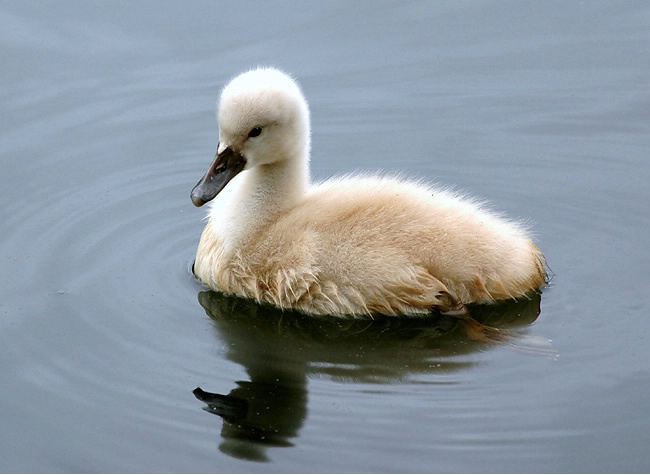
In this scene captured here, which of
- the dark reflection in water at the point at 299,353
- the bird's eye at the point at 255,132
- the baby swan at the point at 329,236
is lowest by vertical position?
the dark reflection in water at the point at 299,353

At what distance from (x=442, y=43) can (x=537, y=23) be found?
0.76m

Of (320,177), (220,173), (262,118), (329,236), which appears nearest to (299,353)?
(329,236)

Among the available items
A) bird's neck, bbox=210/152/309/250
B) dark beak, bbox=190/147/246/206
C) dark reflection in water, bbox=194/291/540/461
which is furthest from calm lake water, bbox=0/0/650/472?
dark beak, bbox=190/147/246/206

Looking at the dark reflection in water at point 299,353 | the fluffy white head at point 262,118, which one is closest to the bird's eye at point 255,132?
the fluffy white head at point 262,118

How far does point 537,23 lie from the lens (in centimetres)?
938

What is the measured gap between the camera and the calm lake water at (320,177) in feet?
17.4

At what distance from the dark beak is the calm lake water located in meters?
0.56

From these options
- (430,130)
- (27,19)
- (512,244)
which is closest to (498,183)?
(430,130)

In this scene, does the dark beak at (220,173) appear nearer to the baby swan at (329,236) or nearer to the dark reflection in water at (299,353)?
the baby swan at (329,236)

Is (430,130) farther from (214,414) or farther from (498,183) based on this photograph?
(214,414)

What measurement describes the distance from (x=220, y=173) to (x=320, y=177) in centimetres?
134

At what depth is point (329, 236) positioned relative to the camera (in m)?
A: 6.12

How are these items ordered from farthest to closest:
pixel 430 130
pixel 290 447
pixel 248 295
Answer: pixel 430 130, pixel 248 295, pixel 290 447

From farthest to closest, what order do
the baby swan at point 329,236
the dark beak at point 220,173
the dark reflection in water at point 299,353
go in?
the dark beak at point 220,173
the baby swan at point 329,236
the dark reflection in water at point 299,353
